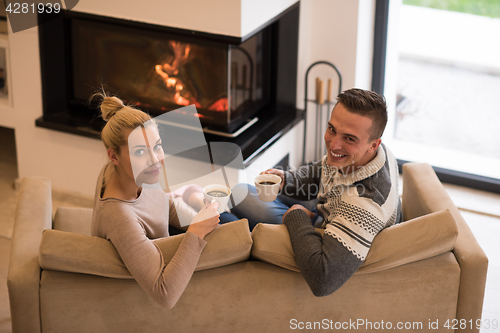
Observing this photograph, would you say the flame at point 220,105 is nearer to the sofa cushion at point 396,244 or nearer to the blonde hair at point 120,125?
the blonde hair at point 120,125

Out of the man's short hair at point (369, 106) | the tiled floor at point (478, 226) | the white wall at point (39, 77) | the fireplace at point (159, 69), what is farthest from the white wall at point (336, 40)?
the man's short hair at point (369, 106)

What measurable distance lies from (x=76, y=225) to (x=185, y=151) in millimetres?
731

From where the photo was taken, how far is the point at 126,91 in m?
3.00

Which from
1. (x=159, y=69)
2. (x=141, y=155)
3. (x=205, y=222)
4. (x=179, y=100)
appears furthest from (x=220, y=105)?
(x=205, y=222)

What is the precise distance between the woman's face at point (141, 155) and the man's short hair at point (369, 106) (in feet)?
2.08

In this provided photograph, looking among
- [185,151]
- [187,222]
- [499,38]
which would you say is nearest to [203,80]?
[185,151]

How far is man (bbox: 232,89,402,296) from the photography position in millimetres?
1565

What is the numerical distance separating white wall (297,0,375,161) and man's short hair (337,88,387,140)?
4.90ft

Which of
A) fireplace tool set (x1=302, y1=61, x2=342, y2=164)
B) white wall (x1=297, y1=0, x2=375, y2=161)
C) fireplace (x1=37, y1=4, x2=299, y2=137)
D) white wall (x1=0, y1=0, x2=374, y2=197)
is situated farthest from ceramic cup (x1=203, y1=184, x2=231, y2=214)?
white wall (x1=297, y1=0, x2=375, y2=161)

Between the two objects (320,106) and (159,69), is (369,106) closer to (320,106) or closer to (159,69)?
(159,69)

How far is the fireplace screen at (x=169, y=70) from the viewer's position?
108 inches

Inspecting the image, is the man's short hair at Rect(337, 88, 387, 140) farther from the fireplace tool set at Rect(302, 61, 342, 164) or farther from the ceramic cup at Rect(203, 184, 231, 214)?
the fireplace tool set at Rect(302, 61, 342, 164)

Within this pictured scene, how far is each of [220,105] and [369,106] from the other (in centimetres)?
122

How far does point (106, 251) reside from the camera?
1604 mm
